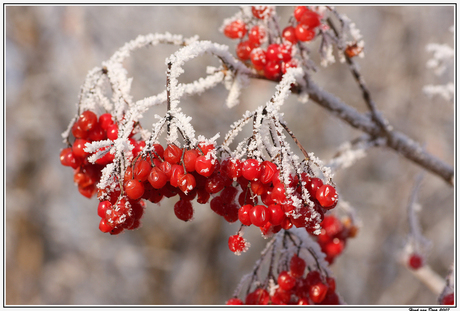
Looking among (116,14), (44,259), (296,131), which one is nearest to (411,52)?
(296,131)

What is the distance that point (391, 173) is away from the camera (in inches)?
312

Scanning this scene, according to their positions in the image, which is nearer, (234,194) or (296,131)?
(234,194)

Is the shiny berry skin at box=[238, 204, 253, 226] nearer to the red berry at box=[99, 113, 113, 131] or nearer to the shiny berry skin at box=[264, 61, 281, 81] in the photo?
the red berry at box=[99, 113, 113, 131]

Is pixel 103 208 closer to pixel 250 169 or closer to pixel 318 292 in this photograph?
pixel 250 169

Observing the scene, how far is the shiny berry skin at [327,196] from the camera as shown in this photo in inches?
34.7

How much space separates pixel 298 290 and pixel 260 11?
122cm

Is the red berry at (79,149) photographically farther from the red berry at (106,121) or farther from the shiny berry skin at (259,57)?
the shiny berry skin at (259,57)

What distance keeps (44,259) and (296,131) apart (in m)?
5.72

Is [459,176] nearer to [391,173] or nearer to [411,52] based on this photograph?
[411,52]

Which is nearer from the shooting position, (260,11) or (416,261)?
(260,11)

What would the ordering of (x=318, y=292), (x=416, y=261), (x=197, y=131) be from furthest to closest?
(x=197, y=131) < (x=416, y=261) < (x=318, y=292)

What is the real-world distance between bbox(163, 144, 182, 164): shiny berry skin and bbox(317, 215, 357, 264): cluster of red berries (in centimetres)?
136

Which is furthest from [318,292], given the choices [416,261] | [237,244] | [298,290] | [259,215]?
[416,261]

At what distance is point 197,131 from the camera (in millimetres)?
A: 5984
